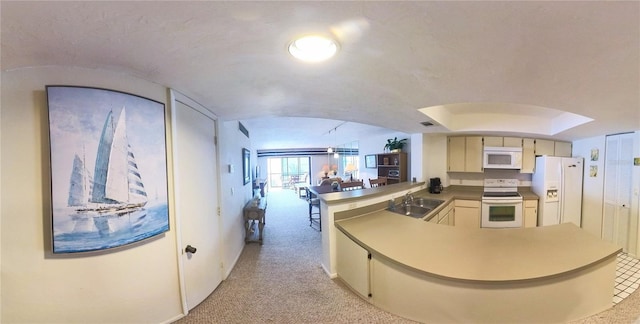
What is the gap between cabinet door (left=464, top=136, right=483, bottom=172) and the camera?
397 centimetres

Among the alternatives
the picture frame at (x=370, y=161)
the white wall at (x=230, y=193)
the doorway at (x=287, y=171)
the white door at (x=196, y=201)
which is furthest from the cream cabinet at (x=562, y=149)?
the doorway at (x=287, y=171)

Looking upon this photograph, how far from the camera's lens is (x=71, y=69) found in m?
1.24

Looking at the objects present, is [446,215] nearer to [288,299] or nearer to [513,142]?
[513,142]

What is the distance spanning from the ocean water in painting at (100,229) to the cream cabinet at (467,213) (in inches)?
174

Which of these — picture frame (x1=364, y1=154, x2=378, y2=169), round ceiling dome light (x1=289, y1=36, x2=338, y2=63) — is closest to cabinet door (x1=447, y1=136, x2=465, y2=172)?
picture frame (x1=364, y1=154, x2=378, y2=169)

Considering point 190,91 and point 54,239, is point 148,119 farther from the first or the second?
point 54,239

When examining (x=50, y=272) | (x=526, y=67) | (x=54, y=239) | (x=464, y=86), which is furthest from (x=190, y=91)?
(x=526, y=67)

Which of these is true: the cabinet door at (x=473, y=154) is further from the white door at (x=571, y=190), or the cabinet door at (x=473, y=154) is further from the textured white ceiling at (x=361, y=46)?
the textured white ceiling at (x=361, y=46)

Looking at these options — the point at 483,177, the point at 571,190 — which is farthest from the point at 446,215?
the point at 571,190

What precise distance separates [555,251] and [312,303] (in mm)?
2090

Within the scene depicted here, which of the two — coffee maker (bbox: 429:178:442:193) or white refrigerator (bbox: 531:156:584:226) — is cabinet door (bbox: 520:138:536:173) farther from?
coffee maker (bbox: 429:178:442:193)

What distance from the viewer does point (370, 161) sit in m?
6.38

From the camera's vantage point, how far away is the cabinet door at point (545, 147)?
3.97 m

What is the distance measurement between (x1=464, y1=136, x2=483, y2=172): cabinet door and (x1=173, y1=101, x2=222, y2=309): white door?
14.8 ft
